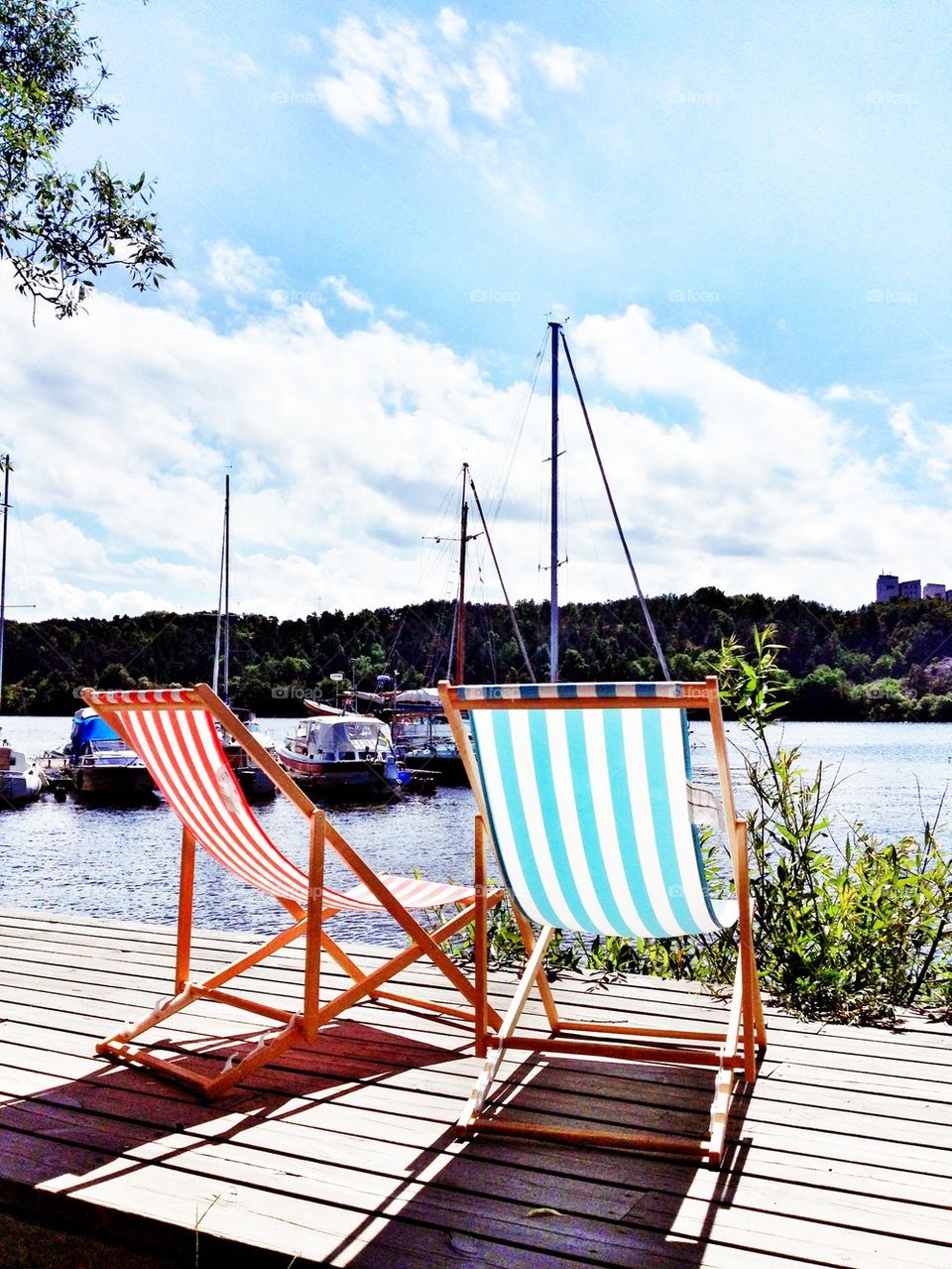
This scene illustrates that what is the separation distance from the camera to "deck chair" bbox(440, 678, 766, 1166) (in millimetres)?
2072

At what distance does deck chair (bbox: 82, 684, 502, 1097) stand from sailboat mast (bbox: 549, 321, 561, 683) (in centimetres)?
1701

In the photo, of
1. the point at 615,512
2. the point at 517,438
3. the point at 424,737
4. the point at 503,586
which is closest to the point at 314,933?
the point at 615,512

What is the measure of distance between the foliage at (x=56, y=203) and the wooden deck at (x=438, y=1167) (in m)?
3.87

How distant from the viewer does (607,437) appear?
2031 centimetres

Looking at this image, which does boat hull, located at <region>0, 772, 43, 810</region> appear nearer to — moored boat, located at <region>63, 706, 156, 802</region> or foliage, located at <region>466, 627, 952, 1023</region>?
moored boat, located at <region>63, 706, 156, 802</region>

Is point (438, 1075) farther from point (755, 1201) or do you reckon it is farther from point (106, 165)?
point (106, 165)

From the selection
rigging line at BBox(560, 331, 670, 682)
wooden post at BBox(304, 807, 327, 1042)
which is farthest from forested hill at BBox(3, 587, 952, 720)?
wooden post at BBox(304, 807, 327, 1042)

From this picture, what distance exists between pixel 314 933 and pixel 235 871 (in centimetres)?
36

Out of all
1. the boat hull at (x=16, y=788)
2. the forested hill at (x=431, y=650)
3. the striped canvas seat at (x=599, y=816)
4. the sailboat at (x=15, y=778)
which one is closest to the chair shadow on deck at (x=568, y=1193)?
the striped canvas seat at (x=599, y=816)

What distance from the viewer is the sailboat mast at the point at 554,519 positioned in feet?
65.3

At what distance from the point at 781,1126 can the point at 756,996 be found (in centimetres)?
37

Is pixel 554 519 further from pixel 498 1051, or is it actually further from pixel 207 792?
pixel 498 1051

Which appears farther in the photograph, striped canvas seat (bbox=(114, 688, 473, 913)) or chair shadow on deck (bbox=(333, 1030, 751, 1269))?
striped canvas seat (bbox=(114, 688, 473, 913))

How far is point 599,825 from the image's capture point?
2215mm
